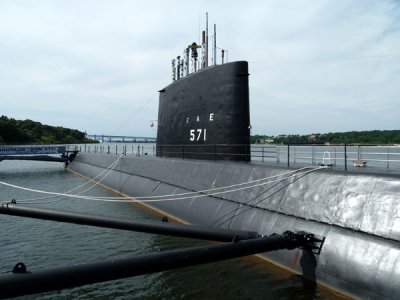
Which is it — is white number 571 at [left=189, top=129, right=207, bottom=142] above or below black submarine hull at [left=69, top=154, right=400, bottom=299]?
above

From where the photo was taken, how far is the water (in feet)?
22.9

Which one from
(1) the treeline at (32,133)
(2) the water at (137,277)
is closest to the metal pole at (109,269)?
(2) the water at (137,277)

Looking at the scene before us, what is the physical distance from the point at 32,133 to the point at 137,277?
118903 mm

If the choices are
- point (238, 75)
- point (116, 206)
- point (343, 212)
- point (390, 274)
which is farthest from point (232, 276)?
point (116, 206)

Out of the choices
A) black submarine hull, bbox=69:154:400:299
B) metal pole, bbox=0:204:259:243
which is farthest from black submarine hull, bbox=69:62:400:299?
metal pole, bbox=0:204:259:243

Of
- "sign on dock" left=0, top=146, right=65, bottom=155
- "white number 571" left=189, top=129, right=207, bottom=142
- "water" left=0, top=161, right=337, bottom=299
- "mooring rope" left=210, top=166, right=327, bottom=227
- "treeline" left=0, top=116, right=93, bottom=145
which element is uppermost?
"treeline" left=0, top=116, right=93, bottom=145

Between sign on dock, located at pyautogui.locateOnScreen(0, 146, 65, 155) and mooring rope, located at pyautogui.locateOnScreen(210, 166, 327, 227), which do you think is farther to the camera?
sign on dock, located at pyautogui.locateOnScreen(0, 146, 65, 155)

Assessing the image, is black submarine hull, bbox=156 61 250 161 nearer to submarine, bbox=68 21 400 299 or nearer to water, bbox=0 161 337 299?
submarine, bbox=68 21 400 299

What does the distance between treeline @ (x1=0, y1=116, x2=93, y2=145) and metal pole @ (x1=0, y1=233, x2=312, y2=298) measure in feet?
320

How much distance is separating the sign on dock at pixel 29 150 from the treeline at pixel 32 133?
59.0 meters

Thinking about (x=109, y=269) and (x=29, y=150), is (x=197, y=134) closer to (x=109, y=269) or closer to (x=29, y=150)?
(x=109, y=269)

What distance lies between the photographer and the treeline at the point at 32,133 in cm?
10019

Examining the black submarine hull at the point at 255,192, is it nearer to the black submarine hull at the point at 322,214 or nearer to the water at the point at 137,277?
the black submarine hull at the point at 322,214

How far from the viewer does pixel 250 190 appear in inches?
399
